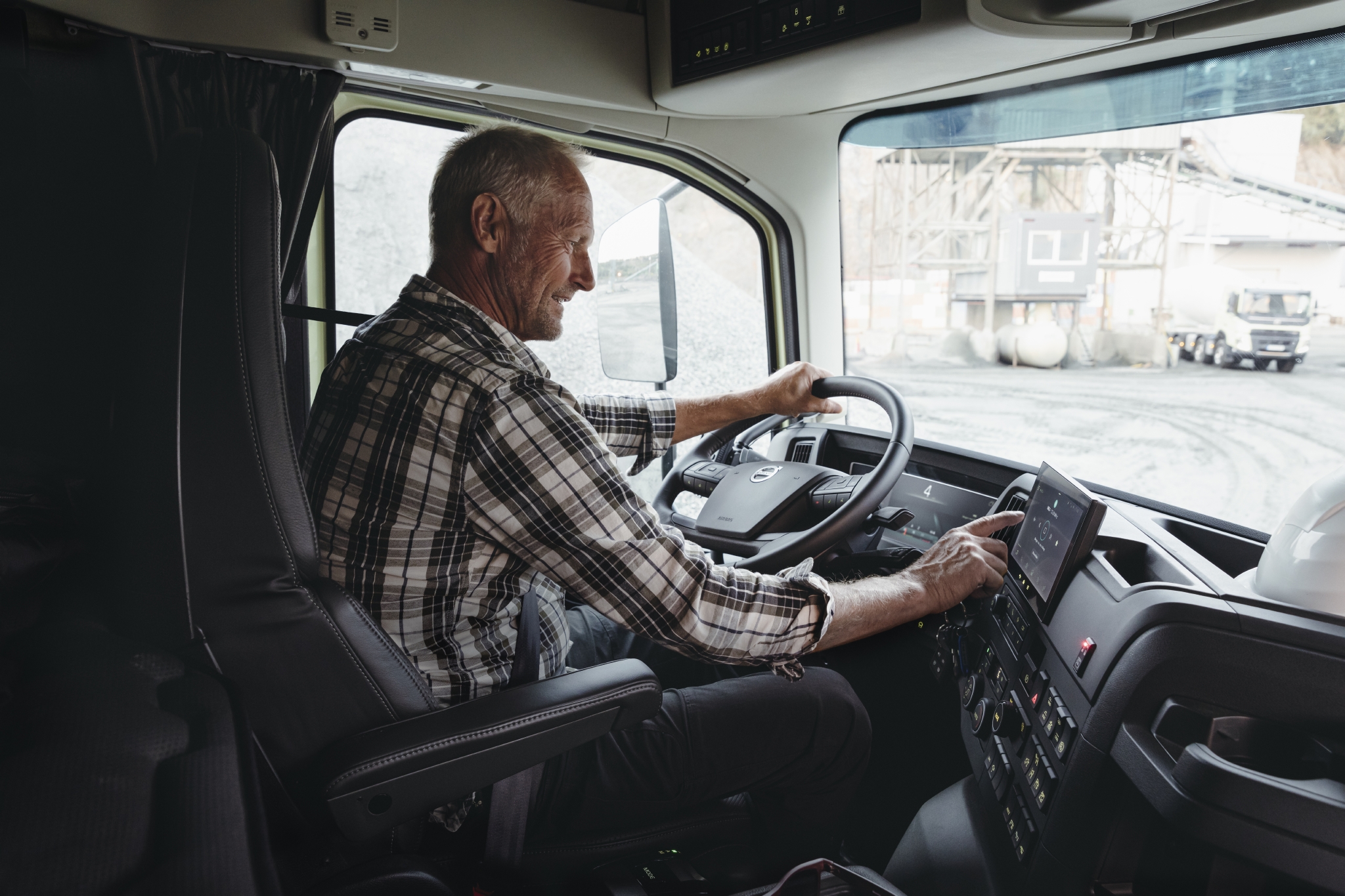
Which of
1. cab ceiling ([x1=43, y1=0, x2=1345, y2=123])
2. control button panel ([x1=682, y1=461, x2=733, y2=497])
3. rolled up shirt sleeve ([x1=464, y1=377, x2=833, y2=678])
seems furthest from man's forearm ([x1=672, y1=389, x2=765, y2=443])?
rolled up shirt sleeve ([x1=464, y1=377, x2=833, y2=678])

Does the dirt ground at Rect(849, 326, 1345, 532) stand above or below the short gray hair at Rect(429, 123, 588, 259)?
below

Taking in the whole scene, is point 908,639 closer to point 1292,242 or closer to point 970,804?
point 970,804

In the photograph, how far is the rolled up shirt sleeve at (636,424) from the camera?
200 centimetres

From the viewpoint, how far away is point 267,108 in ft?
5.65

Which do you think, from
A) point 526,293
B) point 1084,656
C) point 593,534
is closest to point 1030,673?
point 1084,656

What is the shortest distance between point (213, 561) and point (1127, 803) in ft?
3.57

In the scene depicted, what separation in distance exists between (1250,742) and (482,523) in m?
0.94

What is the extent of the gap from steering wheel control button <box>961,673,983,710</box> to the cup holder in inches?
19.1

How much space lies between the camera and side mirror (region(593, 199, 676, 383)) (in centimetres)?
224

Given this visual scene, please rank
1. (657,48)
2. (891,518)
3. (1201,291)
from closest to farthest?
(1201,291) → (891,518) → (657,48)

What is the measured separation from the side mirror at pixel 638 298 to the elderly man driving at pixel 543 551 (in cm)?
70

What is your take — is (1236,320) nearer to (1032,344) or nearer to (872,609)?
(1032,344)

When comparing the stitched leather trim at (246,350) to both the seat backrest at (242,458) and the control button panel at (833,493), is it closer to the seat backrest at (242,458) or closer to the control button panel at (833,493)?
the seat backrest at (242,458)

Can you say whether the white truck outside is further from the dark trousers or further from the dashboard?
the dark trousers
